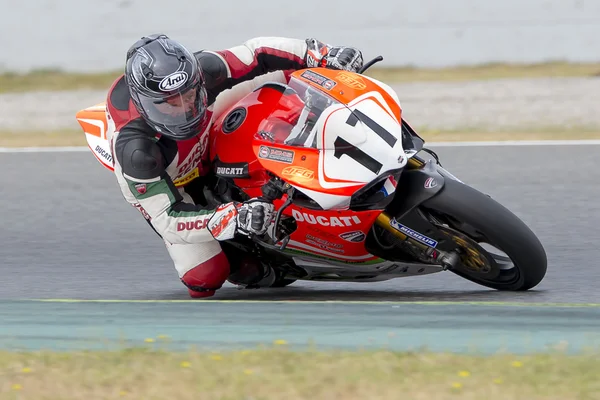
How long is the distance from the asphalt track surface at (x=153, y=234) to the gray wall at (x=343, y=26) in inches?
105

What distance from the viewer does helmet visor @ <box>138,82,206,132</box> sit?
429 cm

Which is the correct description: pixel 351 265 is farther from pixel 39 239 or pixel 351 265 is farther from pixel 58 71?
pixel 58 71

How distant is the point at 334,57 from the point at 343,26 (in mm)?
6014

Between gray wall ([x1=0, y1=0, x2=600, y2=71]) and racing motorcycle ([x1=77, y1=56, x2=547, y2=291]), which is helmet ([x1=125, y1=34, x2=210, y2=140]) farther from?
gray wall ([x1=0, y1=0, x2=600, y2=71])

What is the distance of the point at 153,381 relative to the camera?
10.7 ft

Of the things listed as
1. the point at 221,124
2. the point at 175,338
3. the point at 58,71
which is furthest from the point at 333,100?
the point at 58,71

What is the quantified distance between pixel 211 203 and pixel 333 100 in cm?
93

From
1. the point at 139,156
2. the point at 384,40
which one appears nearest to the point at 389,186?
the point at 139,156

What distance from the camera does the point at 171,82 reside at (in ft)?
13.9

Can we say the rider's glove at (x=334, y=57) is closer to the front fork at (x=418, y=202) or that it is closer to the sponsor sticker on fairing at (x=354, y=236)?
the front fork at (x=418, y=202)

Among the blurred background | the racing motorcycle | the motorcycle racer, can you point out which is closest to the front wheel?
the racing motorcycle

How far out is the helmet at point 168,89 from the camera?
4.26 metres

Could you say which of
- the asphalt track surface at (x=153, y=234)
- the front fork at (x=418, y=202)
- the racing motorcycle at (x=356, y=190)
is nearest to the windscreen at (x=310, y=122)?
the racing motorcycle at (x=356, y=190)

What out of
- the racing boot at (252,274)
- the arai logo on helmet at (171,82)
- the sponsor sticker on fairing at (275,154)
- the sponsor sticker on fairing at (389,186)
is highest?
the arai logo on helmet at (171,82)
